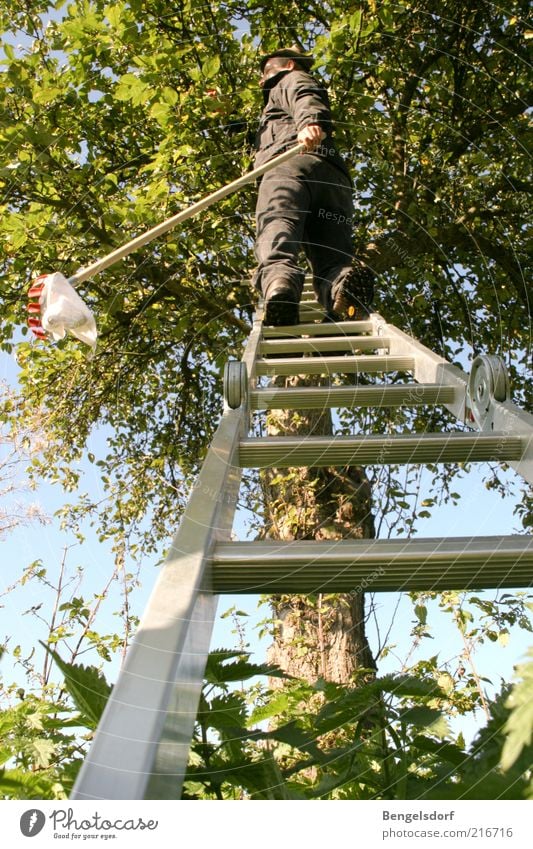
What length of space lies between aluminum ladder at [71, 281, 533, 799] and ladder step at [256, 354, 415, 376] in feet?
0.90

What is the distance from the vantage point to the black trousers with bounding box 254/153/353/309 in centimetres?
331

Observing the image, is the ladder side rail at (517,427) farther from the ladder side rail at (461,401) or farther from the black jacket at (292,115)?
the black jacket at (292,115)

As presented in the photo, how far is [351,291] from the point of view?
11.4 feet

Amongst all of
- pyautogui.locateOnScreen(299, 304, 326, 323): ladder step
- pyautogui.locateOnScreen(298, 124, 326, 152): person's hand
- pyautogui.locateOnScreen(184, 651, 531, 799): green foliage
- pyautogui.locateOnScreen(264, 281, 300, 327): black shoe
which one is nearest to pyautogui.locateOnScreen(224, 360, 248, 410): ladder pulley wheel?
pyautogui.locateOnScreen(264, 281, 300, 327): black shoe

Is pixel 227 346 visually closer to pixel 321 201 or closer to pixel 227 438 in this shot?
pixel 321 201

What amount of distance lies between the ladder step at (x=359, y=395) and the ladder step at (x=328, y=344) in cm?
82

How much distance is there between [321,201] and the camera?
3926 millimetres

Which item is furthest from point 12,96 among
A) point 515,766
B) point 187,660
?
point 515,766

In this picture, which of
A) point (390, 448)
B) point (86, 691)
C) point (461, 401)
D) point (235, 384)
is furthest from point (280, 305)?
point (86, 691)

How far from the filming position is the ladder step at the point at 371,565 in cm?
124

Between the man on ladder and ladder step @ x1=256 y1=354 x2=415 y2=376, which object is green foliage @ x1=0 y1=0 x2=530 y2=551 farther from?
ladder step @ x1=256 y1=354 x2=415 y2=376

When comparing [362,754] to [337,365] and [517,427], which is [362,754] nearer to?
[517,427]

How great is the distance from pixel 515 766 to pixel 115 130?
17.2ft
